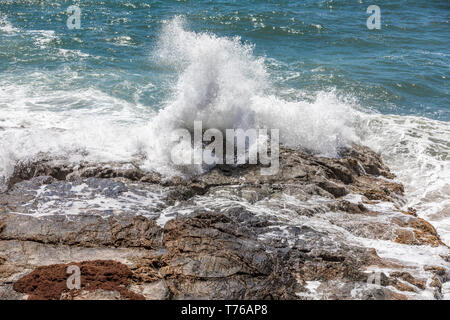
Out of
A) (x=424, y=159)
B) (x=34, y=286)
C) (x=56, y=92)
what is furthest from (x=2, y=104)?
(x=424, y=159)

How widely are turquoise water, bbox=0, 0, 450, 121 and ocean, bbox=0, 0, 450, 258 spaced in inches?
2.8

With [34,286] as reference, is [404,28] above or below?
above

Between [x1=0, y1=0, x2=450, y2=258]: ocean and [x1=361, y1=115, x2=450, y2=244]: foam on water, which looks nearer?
[x1=361, y1=115, x2=450, y2=244]: foam on water

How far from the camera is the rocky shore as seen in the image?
12.9 ft

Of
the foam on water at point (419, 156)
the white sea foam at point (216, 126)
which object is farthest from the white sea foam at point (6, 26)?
the foam on water at point (419, 156)

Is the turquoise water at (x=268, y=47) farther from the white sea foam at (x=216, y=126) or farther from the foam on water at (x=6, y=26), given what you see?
the white sea foam at (x=216, y=126)

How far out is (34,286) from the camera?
12.2 ft

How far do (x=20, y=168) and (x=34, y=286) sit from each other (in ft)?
10.2

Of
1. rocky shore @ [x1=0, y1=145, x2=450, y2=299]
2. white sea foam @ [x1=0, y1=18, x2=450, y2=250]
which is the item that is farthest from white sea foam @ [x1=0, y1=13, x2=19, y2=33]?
rocky shore @ [x1=0, y1=145, x2=450, y2=299]

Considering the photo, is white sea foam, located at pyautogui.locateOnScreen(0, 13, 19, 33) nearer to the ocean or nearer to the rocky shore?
the ocean

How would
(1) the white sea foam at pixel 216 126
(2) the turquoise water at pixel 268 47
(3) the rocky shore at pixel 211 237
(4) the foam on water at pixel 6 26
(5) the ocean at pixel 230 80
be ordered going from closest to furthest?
(3) the rocky shore at pixel 211 237 < (1) the white sea foam at pixel 216 126 < (5) the ocean at pixel 230 80 < (2) the turquoise water at pixel 268 47 < (4) the foam on water at pixel 6 26

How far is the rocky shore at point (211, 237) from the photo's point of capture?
3.93 metres

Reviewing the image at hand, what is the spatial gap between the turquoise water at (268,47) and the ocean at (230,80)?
0.07 meters
